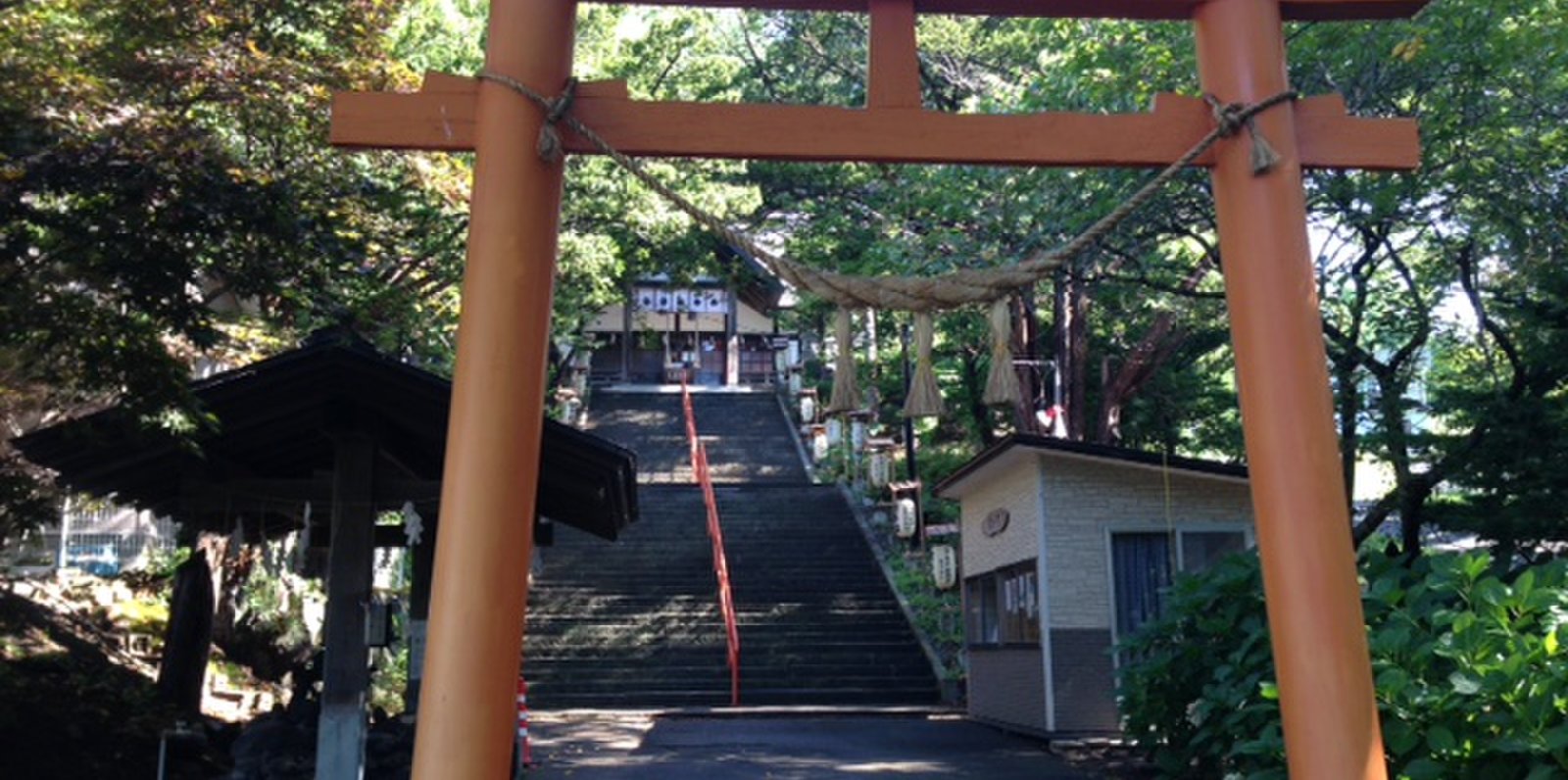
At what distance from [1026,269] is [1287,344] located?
1.03 metres

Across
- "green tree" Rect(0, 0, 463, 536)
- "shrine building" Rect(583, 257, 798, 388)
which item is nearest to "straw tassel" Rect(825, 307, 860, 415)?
"green tree" Rect(0, 0, 463, 536)

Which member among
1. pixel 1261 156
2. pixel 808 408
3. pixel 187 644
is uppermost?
pixel 808 408

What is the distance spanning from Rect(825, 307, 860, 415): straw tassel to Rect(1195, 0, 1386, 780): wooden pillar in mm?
1588

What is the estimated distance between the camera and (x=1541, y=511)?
11.6 metres

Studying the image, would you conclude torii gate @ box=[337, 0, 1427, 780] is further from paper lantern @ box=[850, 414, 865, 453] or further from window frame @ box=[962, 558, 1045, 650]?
paper lantern @ box=[850, 414, 865, 453]

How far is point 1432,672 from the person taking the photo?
6020 millimetres

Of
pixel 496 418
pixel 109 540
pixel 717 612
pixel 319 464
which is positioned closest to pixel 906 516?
pixel 717 612

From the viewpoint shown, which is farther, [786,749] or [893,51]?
[786,749]

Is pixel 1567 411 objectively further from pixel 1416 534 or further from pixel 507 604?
pixel 507 604

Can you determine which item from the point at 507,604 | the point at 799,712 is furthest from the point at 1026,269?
the point at 799,712

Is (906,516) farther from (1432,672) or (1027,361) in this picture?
(1432,672)

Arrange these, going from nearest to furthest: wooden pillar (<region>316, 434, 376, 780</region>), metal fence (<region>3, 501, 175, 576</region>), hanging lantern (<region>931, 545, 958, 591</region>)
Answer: wooden pillar (<region>316, 434, 376, 780</region>) < hanging lantern (<region>931, 545, 958, 591</region>) < metal fence (<region>3, 501, 175, 576</region>)

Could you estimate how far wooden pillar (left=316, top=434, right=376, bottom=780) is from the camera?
956 cm

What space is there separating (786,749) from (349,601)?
5237 mm
